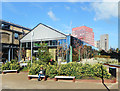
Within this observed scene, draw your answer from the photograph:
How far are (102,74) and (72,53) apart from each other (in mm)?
16359

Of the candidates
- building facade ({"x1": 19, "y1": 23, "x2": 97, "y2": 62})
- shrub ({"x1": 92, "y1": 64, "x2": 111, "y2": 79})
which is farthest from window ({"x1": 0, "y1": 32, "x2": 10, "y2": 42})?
shrub ({"x1": 92, "y1": 64, "x2": 111, "y2": 79})

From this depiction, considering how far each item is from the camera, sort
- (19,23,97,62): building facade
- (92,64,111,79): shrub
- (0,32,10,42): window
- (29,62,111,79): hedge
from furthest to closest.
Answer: (0,32,10,42): window → (19,23,97,62): building facade → (29,62,111,79): hedge → (92,64,111,79): shrub

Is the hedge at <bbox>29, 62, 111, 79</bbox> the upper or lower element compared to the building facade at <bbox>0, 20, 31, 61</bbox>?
lower

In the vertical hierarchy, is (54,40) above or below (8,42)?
above

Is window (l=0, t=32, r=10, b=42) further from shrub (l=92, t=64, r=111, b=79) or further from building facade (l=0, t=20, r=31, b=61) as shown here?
shrub (l=92, t=64, r=111, b=79)

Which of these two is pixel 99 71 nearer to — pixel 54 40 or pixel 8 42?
pixel 54 40

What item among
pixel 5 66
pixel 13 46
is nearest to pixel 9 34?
pixel 13 46

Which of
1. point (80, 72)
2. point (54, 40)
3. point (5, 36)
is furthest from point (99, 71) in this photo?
point (5, 36)

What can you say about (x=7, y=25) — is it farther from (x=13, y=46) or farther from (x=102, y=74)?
(x=102, y=74)

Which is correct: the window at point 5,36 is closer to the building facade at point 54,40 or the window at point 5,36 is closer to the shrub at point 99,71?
the building facade at point 54,40

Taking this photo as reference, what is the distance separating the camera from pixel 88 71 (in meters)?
10.5

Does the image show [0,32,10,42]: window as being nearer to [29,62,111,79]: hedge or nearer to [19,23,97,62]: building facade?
[19,23,97,62]: building facade

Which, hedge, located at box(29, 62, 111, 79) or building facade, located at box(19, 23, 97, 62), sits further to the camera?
building facade, located at box(19, 23, 97, 62)

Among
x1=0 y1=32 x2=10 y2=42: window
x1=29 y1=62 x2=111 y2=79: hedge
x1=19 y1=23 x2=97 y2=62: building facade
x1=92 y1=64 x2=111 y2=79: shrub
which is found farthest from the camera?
x1=0 y1=32 x2=10 y2=42: window
